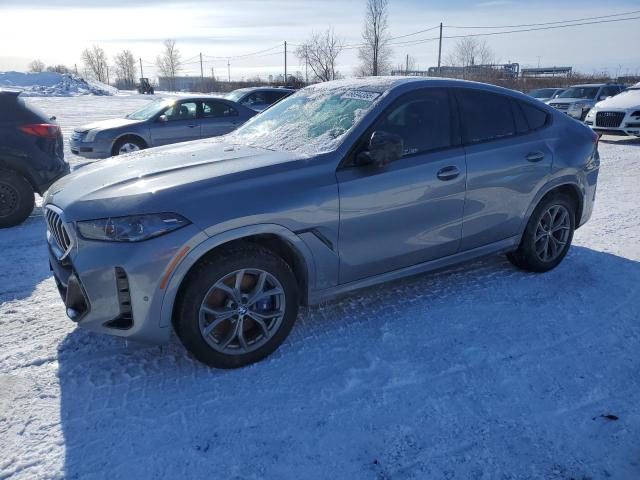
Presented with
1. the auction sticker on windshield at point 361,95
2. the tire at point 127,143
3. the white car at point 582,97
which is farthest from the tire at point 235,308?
the white car at point 582,97

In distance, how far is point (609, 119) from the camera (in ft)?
44.6

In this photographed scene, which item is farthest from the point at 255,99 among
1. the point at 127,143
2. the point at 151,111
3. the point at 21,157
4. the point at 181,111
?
the point at 21,157

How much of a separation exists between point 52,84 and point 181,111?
48.4 meters

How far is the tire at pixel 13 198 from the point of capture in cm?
581

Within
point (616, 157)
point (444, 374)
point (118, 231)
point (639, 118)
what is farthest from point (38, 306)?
point (639, 118)

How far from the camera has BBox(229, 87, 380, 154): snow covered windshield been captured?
11.2 ft

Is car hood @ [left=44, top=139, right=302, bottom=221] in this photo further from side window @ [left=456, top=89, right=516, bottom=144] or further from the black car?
the black car

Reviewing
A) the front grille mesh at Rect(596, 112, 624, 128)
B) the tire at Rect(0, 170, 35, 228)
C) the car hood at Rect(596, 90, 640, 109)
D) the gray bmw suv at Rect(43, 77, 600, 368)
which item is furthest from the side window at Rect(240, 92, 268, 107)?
the gray bmw suv at Rect(43, 77, 600, 368)

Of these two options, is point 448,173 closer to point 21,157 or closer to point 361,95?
point 361,95

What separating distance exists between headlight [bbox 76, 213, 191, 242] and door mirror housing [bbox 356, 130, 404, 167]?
4.09 feet

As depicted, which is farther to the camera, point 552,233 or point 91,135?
point 91,135

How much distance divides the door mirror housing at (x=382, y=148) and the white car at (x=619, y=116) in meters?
11.9

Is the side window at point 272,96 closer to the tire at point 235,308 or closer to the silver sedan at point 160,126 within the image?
the silver sedan at point 160,126

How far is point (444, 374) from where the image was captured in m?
2.98
